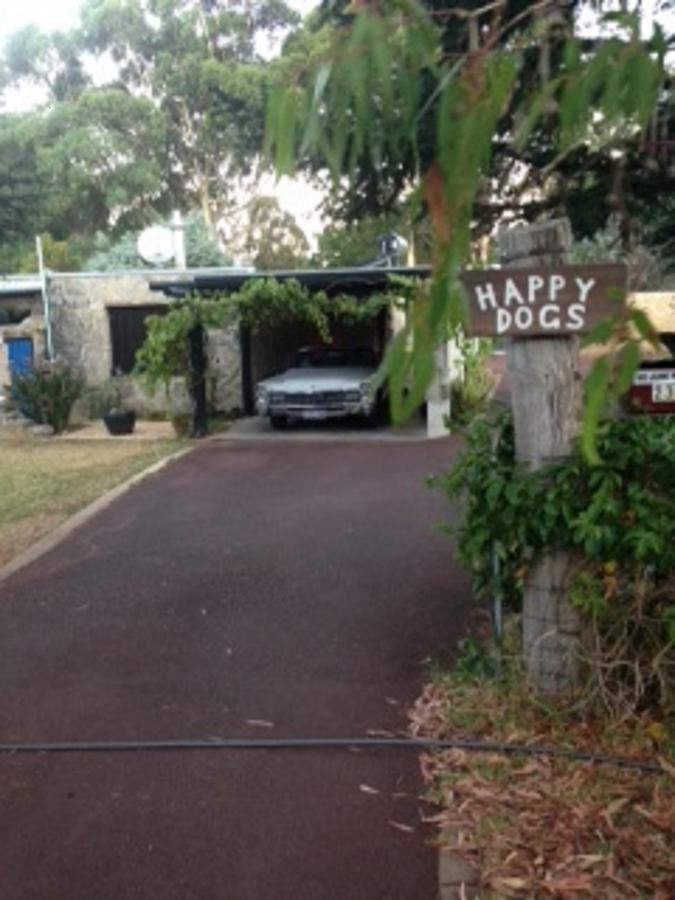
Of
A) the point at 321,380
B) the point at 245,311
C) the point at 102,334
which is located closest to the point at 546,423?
the point at 245,311

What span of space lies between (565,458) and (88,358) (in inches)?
617

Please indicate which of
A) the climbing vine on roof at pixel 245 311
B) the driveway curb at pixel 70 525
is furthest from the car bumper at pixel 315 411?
the driveway curb at pixel 70 525

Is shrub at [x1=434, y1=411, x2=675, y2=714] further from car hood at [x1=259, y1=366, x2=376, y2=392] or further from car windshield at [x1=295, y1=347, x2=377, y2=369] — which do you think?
car windshield at [x1=295, y1=347, x2=377, y2=369]

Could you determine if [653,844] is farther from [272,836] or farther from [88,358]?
[88,358]

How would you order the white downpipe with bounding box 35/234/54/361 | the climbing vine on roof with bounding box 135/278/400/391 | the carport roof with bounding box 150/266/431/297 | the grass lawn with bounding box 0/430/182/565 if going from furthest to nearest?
the white downpipe with bounding box 35/234/54/361 < the carport roof with bounding box 150/266/431/297 < the climbing vine on roof with bounding box 135/278/400/391 < the grass lawn with bounding box 0/430/182/565

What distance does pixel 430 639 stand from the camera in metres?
5.49

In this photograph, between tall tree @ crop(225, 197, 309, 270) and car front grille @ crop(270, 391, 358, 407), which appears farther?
tall tree @ crop(225, 197, 309, 270)

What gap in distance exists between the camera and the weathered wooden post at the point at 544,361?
368 centimetres

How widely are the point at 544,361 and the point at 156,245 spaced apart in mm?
16819

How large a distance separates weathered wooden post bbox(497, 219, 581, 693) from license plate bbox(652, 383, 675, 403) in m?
0.33

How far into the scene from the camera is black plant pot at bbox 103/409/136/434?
15.8 meters

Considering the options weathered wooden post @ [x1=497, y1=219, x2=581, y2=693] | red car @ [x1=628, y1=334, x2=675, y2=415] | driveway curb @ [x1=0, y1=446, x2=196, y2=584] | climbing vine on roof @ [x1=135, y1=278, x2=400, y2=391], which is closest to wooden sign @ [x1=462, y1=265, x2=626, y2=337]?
weathered wooden post @ [x1=497, y1=219, x2=581, y2=693]

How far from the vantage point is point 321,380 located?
49.5ft

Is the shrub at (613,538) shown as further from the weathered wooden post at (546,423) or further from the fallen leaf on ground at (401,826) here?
the fallen leaf on ground at (401,826)
